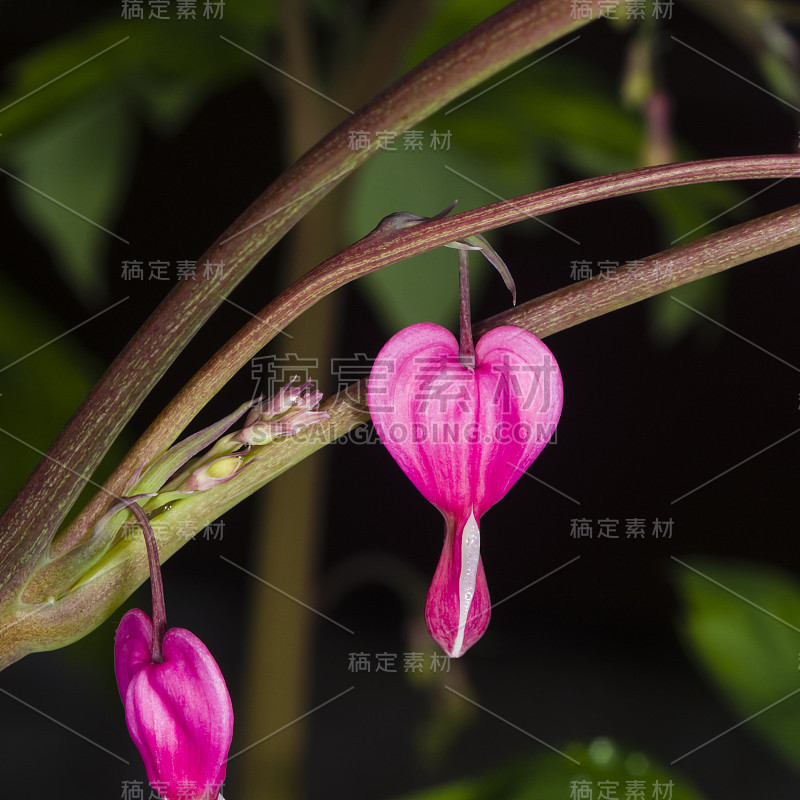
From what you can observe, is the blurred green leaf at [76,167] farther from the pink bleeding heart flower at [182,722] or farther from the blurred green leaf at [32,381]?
the pink bleeding heart flower at [182,722]

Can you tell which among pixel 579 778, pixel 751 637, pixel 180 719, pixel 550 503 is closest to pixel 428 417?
pixel 180 719

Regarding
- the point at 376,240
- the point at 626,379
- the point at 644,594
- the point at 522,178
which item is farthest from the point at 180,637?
the point at 644,594

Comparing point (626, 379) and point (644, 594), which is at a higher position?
point (626, 379)

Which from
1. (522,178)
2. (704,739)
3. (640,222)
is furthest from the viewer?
(704,739)

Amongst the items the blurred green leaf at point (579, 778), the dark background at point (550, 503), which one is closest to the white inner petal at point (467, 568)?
the blurred green leaf at point (579, 778)

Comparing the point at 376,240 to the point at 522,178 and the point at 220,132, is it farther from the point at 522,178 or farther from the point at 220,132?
the point at 220,132

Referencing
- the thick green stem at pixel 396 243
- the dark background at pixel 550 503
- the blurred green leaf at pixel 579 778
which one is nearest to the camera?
the thick green stem at pixel 396 243

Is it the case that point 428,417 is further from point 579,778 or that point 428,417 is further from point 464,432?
point 579,778

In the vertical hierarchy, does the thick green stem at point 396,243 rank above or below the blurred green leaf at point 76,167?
below
